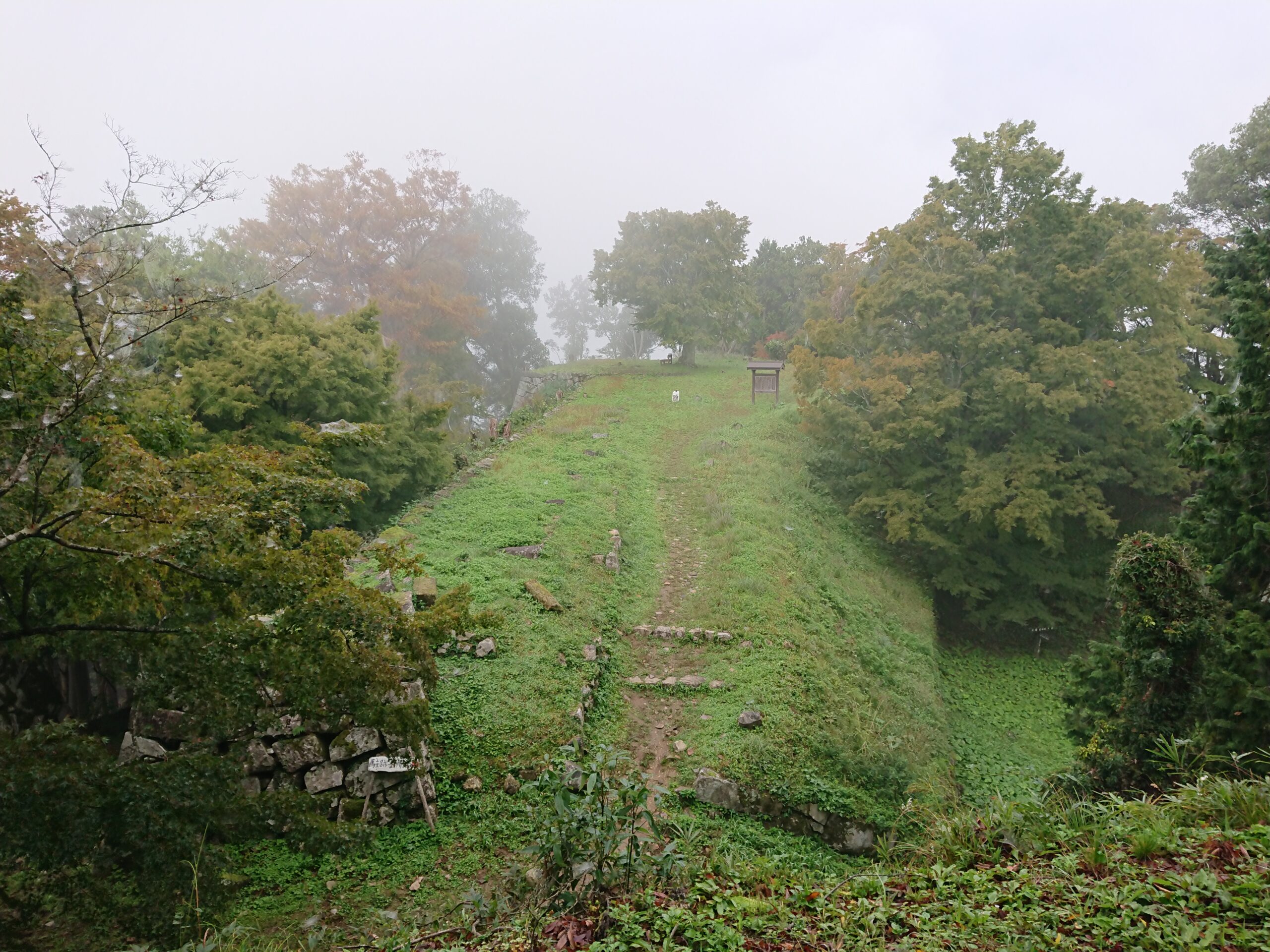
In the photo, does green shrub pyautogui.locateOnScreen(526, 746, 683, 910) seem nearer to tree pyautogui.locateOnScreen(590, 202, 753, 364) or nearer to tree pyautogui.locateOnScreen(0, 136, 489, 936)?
tree pyautogui.locateOnScreen(0, 136, 489, 936)

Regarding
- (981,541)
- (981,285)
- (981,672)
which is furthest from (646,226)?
(981,672)

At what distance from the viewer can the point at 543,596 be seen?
998 cm

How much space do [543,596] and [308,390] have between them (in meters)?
6.89

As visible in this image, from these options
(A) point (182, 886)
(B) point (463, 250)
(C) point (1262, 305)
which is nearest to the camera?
(A) point (182, 886)

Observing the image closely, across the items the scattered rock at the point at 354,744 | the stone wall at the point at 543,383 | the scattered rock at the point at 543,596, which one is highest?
the stone wall at the point at 543,383

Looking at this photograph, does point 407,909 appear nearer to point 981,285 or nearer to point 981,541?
point 981,541

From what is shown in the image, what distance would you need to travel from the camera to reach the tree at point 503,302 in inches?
1759

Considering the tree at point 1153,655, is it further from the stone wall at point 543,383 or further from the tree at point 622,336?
the tree at point 622,336

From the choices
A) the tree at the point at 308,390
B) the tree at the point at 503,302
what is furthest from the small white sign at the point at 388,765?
the tree at the point at 503,302

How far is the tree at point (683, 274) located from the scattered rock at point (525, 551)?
24.0 metres

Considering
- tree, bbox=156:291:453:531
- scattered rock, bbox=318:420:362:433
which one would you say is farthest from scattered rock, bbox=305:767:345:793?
tree, bbox=156:291:453:531

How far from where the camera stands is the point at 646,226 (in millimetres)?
35719

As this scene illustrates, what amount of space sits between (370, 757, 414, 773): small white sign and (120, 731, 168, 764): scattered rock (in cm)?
190

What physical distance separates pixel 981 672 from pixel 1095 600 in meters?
3.73
